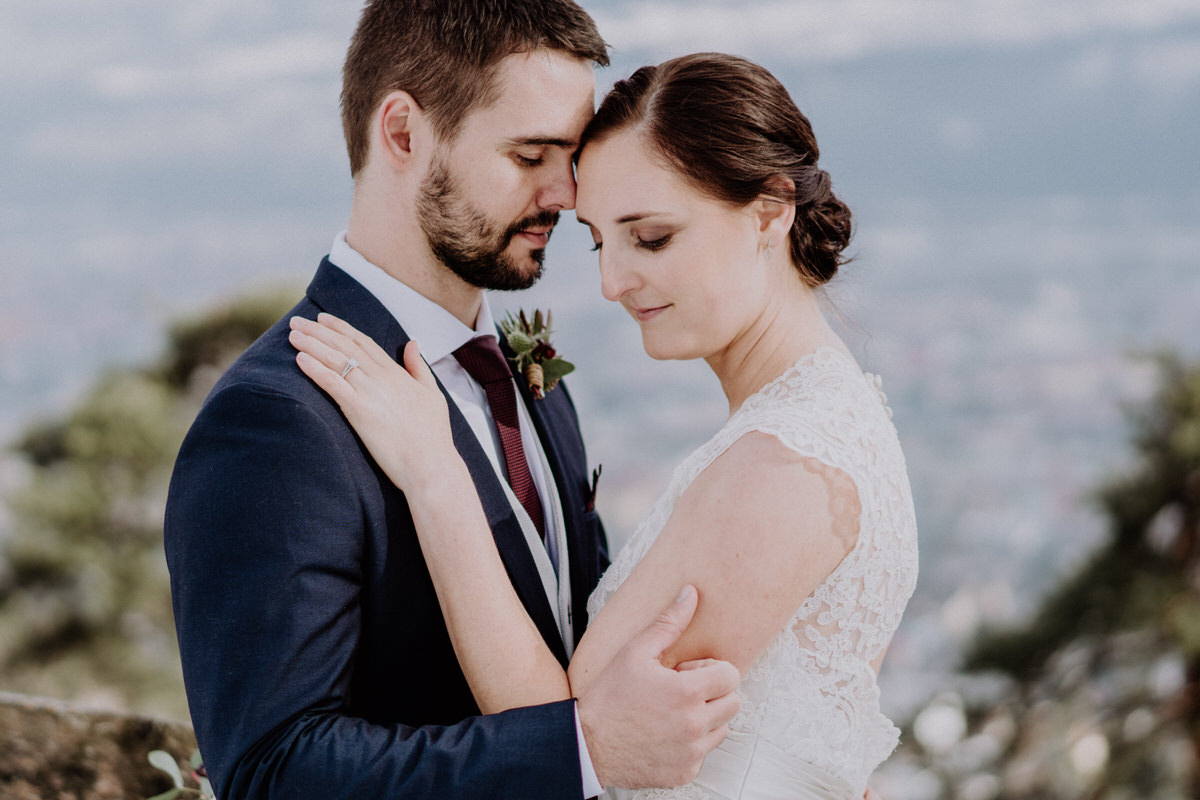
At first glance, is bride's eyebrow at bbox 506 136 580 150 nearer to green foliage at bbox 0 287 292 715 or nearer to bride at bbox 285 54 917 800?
bride at bbox 285 54 917 800

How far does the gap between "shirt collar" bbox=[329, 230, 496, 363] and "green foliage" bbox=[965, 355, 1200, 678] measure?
13.0 feet

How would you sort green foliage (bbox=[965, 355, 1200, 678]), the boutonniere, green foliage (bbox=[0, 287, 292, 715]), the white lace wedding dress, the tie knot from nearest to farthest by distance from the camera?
the white lace wedding dress → the tie knot → the boutonniere → green foliage (bbox=[965, 355, 1200, 678]) → green foliage (bbox=[0, 287, 292, 715])

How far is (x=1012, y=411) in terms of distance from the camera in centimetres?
558

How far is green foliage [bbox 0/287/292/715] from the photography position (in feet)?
17.3

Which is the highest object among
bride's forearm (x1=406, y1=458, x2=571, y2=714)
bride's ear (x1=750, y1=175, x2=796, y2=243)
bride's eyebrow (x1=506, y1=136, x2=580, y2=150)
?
bride's eyebrow (x1=506, y1=136, x2=580, y2=150)

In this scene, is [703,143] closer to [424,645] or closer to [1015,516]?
[424,645]

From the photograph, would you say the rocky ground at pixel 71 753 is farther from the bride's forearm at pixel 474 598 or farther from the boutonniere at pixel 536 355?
the boutonniere at pixel 536 355

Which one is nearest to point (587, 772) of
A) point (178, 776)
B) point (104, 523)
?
point (178, 776)

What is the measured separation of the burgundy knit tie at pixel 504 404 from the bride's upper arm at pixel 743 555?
1.15ft

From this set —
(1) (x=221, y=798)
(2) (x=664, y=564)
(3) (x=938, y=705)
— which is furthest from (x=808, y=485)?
(3) (x=938, y=705)

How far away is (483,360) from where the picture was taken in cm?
207

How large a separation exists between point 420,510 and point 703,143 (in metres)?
0.82

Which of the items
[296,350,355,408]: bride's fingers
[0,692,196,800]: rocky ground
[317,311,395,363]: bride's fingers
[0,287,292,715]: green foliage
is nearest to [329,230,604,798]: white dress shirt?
[317,311,395,363]: bride's fingers

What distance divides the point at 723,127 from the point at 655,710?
3.34 ft
